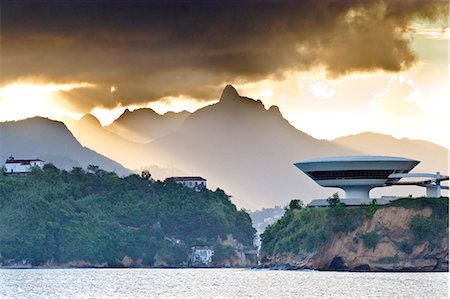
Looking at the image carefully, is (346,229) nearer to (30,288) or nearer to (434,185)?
(434,185)

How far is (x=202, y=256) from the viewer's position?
12650 centimetres

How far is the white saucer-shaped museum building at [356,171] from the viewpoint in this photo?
10206 centimetres

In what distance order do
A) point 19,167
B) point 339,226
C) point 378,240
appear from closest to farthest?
point 378,240 < point 339,226 < point 19,167

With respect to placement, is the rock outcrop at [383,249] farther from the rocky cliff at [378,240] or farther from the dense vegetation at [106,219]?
the dense vegetation at [106,219]

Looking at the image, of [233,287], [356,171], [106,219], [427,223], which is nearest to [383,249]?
[427,223]

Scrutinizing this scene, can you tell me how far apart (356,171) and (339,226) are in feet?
14.6

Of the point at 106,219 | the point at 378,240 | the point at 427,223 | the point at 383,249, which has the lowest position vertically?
the point at 383,249

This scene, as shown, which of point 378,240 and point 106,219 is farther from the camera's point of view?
point 106,219

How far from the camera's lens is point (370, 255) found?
96562 mm

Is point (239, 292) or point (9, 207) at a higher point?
point (9, 207)

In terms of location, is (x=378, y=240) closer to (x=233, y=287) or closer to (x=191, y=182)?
(x=233, y=287)

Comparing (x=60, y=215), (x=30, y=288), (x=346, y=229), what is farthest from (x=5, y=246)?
(x=30, y=288)

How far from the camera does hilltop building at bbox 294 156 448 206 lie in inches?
4023

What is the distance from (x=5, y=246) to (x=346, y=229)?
111ft
